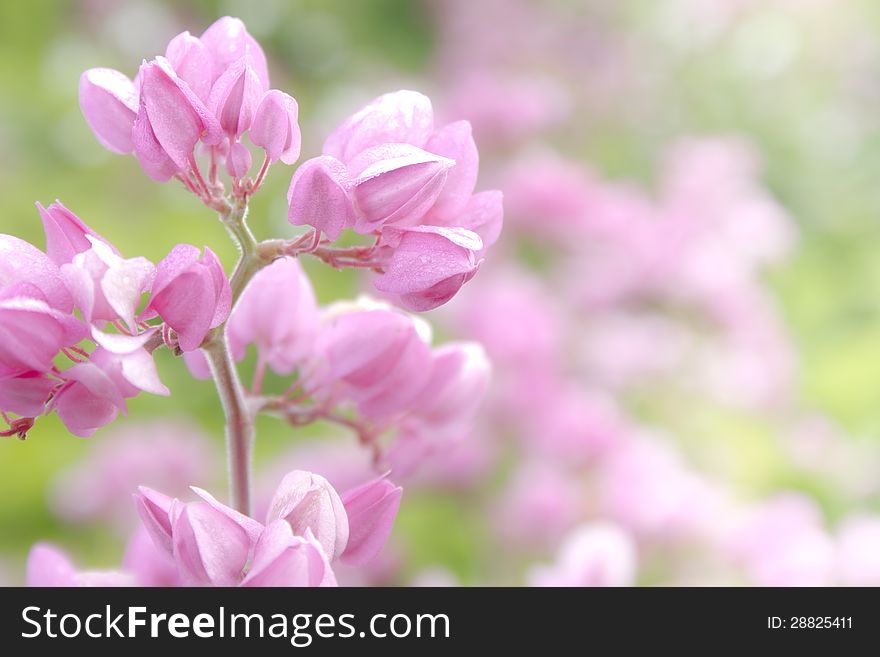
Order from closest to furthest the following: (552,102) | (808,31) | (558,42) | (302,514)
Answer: (302,514) → (552,102) → (558,42) → (808,31)

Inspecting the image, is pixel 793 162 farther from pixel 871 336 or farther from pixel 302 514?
pixel 302 514

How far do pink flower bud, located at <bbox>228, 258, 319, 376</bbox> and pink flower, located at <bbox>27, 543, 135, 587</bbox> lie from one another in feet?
0.31

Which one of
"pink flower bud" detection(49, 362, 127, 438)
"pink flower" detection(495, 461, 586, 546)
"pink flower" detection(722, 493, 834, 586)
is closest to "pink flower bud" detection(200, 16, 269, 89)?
"pink flower bud" detection(49, 362, 127, 438)

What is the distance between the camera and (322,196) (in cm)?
28

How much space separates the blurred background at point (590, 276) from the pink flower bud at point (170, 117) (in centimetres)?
29

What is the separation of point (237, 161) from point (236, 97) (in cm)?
2

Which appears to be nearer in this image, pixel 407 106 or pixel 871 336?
pixel 407 106

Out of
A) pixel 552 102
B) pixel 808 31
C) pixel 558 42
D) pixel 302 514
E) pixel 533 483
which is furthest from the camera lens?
pixel 808 31

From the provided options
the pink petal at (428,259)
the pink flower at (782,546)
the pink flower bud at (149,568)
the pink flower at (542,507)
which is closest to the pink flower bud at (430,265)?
the pink petal at (428,259)

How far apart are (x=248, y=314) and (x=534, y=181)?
2.48 feet

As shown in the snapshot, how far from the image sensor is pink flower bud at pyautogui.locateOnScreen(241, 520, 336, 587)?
263 mm

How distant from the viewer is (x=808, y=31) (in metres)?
1.73

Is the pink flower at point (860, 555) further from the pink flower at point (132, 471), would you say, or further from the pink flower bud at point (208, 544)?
the pink flower at point (132, 471)

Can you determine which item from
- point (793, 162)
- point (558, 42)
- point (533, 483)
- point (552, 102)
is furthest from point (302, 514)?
point (793, 162)
